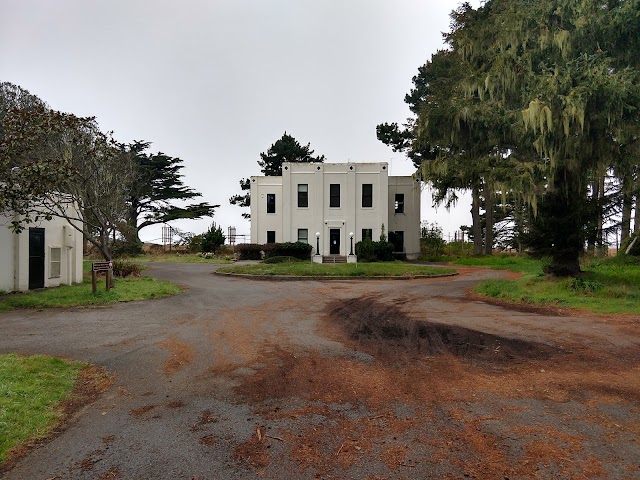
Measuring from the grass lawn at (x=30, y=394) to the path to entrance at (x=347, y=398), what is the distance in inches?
11.1

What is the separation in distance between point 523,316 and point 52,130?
13.1 m

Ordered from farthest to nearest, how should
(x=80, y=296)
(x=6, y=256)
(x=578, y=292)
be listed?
(x=6, y=256) → (x=80, y=296) → (x=578, y=292)

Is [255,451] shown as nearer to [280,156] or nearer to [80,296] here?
[80,296]

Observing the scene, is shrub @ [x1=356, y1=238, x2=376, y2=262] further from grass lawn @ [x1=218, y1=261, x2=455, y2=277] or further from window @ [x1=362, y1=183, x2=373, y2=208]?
grass lawn @ [x1=218, y1=261, x2=455, y2=277]

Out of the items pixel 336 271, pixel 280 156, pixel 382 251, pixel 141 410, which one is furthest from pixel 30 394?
pixel 280 156

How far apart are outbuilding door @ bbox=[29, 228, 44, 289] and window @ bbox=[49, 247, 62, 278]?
1.57ft

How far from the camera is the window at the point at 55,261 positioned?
13758mm

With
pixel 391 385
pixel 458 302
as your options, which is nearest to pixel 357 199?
pixel 458 302

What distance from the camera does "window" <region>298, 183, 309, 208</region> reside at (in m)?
31.7

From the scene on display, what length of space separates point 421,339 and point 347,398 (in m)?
3.08

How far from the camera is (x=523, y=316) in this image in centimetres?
931

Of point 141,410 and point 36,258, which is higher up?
point 36,258

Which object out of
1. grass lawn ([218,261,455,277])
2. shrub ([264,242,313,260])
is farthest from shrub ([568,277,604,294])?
shrub ([264,242,313,260])

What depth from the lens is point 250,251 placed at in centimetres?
3056
